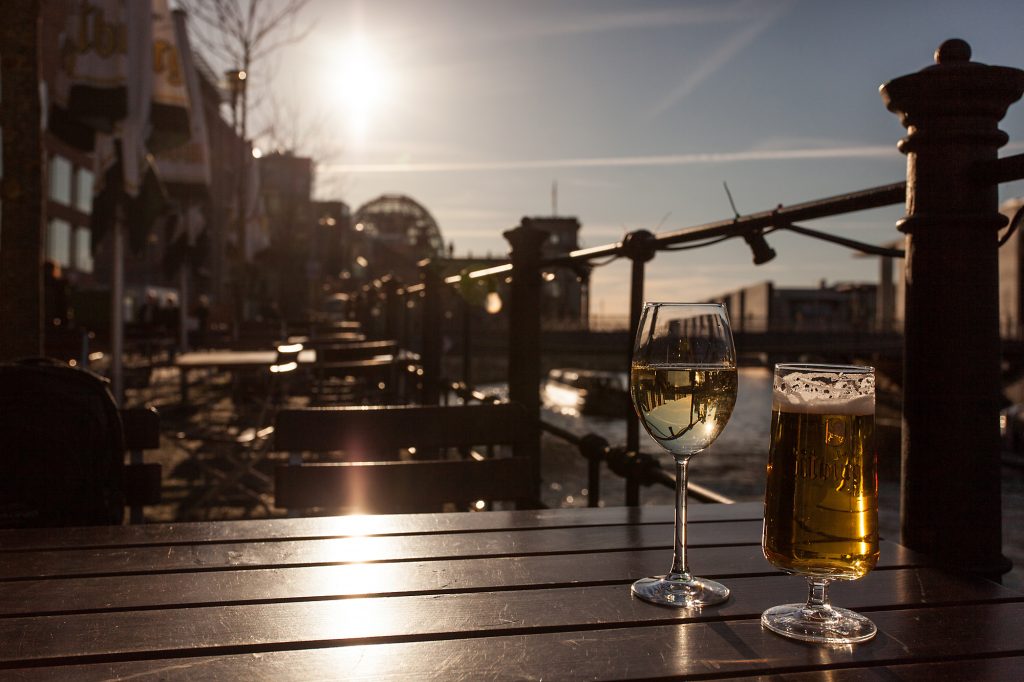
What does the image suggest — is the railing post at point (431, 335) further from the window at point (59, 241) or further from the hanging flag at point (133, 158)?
the window at point (59, 241)

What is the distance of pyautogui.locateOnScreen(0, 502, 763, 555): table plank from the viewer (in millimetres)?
1232

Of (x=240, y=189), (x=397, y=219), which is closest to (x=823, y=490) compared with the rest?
(x=240, y=189)

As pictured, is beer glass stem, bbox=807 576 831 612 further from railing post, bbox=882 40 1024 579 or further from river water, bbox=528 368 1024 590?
river water, bbox=528 368 1024 590

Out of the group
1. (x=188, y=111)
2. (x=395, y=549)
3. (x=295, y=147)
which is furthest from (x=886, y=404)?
(x=395, y=549)

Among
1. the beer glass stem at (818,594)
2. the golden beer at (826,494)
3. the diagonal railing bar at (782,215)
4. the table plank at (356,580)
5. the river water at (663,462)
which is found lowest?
the river water at (663,462)

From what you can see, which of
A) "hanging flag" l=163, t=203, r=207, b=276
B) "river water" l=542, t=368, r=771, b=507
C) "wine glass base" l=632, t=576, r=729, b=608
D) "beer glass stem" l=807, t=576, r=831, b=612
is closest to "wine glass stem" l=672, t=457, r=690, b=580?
"wine glass base" l=632, t=576, r=729, b=608

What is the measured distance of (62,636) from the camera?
849 millimetres

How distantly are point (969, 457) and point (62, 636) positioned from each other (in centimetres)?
117

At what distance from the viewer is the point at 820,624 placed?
87cm

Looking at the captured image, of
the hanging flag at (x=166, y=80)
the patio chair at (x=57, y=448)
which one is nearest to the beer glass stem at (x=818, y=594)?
the patio chair at (x=57, y=448)

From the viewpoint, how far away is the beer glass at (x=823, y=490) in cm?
89

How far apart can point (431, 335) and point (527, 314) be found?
2258mm

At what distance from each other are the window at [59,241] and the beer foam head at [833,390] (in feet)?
103

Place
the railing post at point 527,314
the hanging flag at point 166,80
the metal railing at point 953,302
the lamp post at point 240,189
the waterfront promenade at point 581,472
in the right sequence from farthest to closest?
the lamp post at point 240,189, the hanging flag at point 166,80, the railing post at point 527,314, the waterfront promenade at point 581,472, the metal railing at point 953,302
